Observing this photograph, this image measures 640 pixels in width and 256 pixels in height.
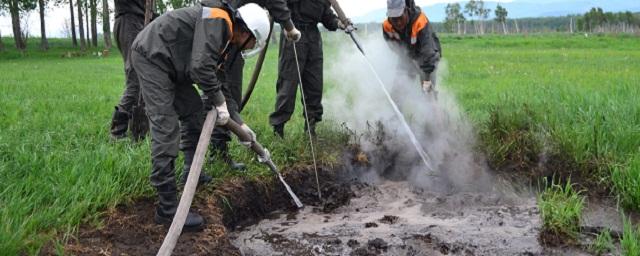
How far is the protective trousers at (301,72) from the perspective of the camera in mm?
5824

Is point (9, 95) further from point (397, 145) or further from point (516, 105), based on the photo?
point (516, 105)

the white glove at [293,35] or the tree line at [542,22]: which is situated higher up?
the tree line at [542,22]

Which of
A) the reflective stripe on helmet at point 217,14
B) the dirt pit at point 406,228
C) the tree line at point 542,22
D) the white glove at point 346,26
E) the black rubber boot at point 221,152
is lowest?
the dirt pit at point 406,228

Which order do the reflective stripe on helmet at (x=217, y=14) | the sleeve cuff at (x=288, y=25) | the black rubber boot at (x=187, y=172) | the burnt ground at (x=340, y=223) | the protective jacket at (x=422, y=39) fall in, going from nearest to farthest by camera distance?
the reflective stripe on helmet at (x=217, y=14)
the burnt ground at (x=340, y=223)
the black rubber boot at (x=187, y=172)
the sleeve cuff at (x=288, y=25)
the protective jacket at (x=422, y=39)

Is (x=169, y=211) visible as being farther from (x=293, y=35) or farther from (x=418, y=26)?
(x=418, y=26)

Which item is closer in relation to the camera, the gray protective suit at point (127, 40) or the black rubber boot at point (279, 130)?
the gray protective suit at point (127, 40)

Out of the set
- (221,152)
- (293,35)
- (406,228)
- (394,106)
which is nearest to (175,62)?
(221,152)

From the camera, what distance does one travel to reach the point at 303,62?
230 inches

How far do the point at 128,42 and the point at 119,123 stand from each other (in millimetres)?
797

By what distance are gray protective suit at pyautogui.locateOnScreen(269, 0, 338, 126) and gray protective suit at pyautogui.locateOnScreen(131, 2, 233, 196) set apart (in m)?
1.91

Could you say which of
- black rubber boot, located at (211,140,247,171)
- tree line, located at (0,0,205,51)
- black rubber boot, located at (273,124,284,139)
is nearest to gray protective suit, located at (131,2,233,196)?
black rubber boot, located at (211,140,247,171)

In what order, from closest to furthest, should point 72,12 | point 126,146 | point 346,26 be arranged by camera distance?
point 126,146, point 346,26, point 72,12

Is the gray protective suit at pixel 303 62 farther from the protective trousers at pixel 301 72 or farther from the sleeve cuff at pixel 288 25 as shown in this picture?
the sleeve cuff at pixel 288 25

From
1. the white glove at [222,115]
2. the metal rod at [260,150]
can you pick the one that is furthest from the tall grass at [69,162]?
the white glove at [222,115]
